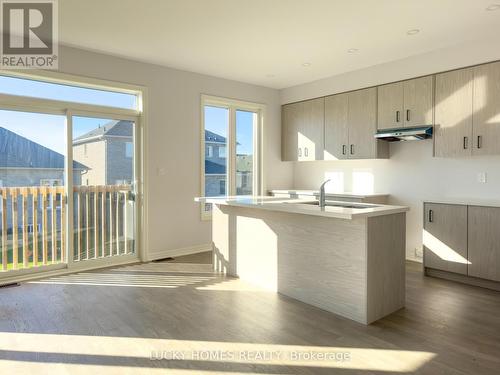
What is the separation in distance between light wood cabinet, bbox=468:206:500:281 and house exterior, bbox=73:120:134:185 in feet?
13.7

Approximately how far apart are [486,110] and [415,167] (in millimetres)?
1124

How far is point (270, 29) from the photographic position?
3.65 metres

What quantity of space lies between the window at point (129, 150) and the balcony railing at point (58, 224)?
42 centimetres

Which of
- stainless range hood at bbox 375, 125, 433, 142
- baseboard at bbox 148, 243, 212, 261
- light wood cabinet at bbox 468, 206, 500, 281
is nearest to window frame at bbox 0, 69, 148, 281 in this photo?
baseboard at bbox 148, 243, 212, 261

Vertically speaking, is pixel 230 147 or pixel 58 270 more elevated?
pixel 230 147

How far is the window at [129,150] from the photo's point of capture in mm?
4727

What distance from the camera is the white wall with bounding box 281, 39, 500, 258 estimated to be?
405 centimetres

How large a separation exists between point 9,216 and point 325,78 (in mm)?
4712

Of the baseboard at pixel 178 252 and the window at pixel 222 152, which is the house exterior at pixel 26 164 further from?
the window at pixel 222 152

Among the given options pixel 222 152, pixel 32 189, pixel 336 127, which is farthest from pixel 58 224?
pixel 336 127

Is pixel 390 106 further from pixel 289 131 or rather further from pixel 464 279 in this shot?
pixel 464 279

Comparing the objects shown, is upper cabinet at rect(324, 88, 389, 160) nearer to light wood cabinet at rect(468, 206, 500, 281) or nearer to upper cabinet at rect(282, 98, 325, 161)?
upper cabinet at rect(282, 98, 325, 161)

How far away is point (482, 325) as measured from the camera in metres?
2.79

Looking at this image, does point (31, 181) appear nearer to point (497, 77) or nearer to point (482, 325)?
point (482, 325)
